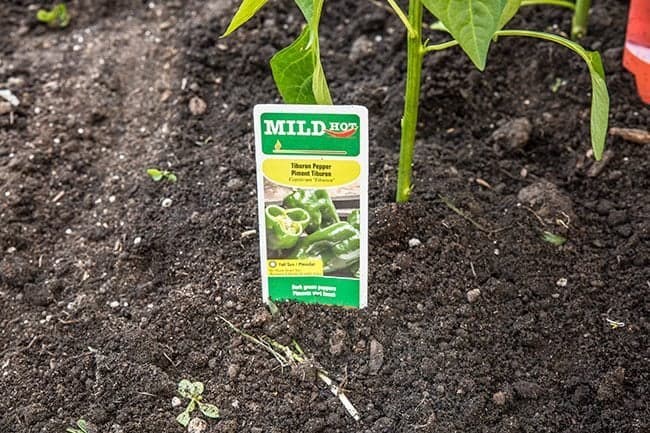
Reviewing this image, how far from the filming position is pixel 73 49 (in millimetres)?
2395

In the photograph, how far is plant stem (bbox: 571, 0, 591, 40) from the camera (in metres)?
2.16

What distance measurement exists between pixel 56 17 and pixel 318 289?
53.1 inches

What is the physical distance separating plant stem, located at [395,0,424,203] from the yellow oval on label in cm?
16

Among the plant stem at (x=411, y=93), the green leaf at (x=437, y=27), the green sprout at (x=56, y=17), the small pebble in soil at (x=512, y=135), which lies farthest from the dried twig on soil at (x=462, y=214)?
the green sprout at (x=56, y=17)

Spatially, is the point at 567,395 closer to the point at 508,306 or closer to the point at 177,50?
the point at 508,306

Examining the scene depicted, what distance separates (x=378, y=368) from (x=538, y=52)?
3.23ft

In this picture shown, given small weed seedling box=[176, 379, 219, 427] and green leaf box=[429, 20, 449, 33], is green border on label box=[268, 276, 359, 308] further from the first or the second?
green leaf box=[429, 20, 449, 33]

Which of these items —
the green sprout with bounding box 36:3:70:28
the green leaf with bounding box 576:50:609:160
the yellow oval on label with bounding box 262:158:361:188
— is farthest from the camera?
the green sprout with bounding box 36:3:70:28

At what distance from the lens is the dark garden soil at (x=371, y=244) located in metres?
1.59

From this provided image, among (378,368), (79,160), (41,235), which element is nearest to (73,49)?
(79,160)

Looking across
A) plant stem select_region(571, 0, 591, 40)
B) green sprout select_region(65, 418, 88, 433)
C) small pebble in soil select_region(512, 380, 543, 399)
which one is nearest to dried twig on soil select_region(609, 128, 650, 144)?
plant stem select_region(571, 0, 591, 40)

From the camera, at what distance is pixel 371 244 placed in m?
1.77

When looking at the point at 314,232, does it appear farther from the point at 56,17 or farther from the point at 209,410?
the point at 56,17

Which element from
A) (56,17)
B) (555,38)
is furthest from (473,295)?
(56,17)
